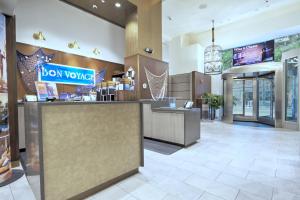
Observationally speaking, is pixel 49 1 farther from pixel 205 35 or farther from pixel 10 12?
pixel 205 35

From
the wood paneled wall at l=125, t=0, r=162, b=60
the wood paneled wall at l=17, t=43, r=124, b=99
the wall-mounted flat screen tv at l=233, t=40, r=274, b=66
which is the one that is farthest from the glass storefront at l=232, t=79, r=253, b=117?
the wood paneled wall at l=17, t=43, r=124, b=99

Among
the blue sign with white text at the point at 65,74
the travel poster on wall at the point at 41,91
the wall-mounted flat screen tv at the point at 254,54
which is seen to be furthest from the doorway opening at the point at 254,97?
the travel poster on wall at the point at 41,91

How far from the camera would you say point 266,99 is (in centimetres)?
853

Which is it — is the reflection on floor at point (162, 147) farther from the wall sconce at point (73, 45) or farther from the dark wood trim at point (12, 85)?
the wall sconce at point (73, 45)

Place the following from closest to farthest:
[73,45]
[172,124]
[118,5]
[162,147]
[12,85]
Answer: [12,85] < [162,147] < [172,124] < [73,45] < [118,5]

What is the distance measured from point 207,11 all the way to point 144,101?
Result: 222 inches

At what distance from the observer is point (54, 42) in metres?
5.29

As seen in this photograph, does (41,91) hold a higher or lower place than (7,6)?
lower

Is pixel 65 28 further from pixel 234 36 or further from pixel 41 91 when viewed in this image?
pixel 234 36

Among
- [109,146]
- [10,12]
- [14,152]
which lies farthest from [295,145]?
[10,12]

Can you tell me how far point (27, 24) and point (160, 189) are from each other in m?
5.56

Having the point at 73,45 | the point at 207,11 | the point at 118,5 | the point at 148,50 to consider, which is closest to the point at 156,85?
the point at 148,50

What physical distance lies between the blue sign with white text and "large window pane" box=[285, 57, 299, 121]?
7920 mm

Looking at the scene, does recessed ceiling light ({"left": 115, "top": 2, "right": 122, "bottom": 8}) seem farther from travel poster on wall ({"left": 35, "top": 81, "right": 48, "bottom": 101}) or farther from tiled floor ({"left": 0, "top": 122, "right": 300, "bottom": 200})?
tiled floor ({"left": 0, "top": 122, "right": 300, "bottom": 200})
